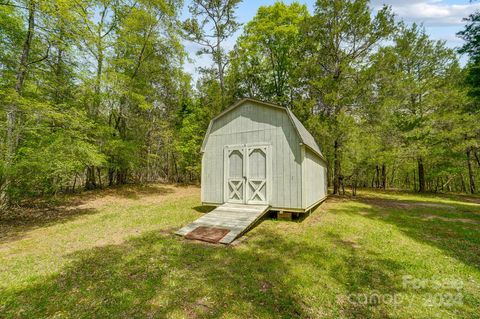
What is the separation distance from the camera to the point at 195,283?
3654mm

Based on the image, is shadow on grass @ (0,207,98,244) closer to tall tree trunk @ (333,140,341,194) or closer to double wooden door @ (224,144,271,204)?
double wooden door @ (224,144,271,204)

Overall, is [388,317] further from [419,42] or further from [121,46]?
[419,42]

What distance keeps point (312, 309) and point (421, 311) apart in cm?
160

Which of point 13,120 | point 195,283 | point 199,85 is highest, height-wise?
point 199,85

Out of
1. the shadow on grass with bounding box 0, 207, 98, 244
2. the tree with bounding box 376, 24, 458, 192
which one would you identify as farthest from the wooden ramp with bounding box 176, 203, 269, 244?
the tree with bounding box 376, 24, 458, 192

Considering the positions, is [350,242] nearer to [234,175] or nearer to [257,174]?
[257,174]

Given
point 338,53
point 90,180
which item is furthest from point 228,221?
point 338,53

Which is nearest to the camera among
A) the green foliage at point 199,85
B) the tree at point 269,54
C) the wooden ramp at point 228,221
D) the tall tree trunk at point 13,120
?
the wooden ramp at point 228,221

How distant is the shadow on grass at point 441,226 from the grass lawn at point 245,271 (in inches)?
2.2

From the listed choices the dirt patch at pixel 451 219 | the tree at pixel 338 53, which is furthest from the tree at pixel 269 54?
the dirt patch at pixel 451 219

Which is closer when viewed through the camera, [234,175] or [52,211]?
[234,175]

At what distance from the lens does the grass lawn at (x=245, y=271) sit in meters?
3.02

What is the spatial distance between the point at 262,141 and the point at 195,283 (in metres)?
5.88

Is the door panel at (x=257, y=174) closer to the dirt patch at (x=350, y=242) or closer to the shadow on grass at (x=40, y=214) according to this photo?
the dirt patch at (x=350, y=242)
